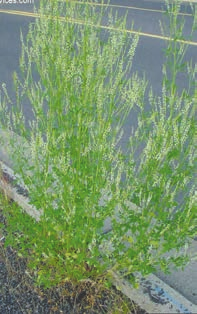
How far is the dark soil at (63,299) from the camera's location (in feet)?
9.36

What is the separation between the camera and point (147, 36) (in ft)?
35.3

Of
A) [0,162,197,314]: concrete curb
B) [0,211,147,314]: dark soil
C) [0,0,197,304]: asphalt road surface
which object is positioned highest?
[0,162,197,314]: concrete curb

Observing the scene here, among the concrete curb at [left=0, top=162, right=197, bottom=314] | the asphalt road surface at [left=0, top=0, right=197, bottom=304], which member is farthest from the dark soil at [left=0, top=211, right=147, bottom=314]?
the asphalt road surface at [left=0, top=0, right=197, bottom=304]

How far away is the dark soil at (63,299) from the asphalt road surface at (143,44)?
0.37 metres

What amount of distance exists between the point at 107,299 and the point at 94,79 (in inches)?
49.2

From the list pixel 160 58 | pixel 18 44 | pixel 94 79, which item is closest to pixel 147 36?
pixel 160 58

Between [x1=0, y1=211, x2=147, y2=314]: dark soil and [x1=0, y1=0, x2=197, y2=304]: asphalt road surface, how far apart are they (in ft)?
1.22

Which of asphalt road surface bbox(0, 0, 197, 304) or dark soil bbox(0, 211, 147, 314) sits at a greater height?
dark soil bbox(0, 211, 147, 314)

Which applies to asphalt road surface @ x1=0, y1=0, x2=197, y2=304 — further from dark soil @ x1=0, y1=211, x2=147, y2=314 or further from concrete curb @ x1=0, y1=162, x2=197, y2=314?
dark soil @ x1=0, y1=211, x2=147, y2=314

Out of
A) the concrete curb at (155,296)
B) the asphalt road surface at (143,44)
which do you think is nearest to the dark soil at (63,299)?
the concrete curb at (155,296)

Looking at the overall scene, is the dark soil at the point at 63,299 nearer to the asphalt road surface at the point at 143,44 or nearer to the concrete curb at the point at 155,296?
the concrete curb at the point at 155,296

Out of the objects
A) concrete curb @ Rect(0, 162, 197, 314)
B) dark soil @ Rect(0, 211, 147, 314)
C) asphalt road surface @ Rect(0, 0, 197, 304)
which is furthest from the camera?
asphalt road surface @ Rect(0, 0, 197, 304)

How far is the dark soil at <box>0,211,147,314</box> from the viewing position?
112 inches

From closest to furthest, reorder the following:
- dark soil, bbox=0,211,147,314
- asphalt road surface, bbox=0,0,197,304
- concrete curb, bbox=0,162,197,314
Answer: concrete curb, bbox=0,162,197,314 < dark soil, bbox=0,211,147,314 < asphalt road surface, bbox=0,0,197,304
